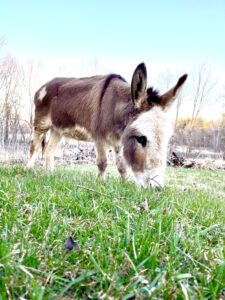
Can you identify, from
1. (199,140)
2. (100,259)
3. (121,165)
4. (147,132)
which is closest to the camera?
(100,259)

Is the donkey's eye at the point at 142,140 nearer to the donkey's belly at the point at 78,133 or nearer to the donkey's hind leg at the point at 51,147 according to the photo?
the donkey's belly at the point at 78,133

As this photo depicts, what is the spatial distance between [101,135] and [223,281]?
441 centimetres

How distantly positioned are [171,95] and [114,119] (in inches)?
43.3

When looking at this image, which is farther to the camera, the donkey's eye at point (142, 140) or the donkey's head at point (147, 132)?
the donkey's eye at point (142, 140)

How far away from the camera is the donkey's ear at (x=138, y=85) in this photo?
455 cm

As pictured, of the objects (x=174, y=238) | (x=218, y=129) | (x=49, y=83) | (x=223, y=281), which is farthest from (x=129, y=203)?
(x=218, y=129)

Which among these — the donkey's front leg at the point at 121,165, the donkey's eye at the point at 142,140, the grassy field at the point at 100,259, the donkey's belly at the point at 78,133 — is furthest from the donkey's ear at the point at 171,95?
the grassy field at the point at 100,259

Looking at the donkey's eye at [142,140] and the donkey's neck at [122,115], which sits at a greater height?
the donkey's neck at [122,115]

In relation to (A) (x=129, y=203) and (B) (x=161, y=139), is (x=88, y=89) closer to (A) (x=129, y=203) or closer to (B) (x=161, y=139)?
(B) (x=161, y=139)

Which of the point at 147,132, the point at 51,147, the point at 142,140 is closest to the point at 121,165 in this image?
the point at 142,140

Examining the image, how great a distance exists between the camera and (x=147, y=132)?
4.29 meters

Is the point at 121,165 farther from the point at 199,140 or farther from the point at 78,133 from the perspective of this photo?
the point at 199,140

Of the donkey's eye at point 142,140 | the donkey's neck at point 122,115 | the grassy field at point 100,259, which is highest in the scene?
the donkey's neck at point 122,115

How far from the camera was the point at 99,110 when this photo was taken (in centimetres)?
577
